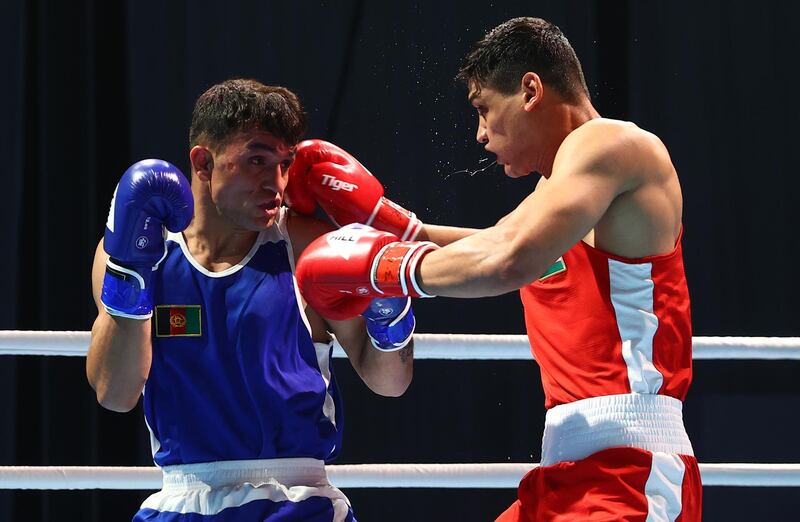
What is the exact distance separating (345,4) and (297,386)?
2768 mm

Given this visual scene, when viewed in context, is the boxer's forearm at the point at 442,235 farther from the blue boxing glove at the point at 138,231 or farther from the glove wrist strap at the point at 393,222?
the blue boxing glove at the point at 138,231

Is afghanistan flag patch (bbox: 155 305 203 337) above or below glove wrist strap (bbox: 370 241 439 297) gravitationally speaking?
below

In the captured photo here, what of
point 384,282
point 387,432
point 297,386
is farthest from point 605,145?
point 387,432

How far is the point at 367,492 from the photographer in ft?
14.3

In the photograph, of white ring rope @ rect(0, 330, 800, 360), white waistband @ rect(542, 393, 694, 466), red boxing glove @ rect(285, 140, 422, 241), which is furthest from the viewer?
white ring rope @ rect(0, 330, 800, 360)

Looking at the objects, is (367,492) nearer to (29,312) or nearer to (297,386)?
(29,312)

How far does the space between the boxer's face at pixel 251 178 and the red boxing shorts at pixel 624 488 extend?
829 millimetres

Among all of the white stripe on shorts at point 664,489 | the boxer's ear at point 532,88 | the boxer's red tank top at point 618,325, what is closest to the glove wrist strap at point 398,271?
the boxer's red tank top at point 618,325

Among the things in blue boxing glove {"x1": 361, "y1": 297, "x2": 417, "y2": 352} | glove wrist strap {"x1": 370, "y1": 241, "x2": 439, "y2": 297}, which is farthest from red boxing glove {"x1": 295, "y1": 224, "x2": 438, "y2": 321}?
blue boxing glove {"x1": 361, "y1": 297, "x2": 417, "y2": 352}

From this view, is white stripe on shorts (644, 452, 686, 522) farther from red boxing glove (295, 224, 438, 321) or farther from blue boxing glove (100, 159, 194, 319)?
blue boxing glove (100, 159, 194, 319)

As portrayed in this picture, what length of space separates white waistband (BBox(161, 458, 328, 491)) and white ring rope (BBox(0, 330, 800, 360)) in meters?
0.73

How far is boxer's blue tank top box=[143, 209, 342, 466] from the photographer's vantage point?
7.17 feet

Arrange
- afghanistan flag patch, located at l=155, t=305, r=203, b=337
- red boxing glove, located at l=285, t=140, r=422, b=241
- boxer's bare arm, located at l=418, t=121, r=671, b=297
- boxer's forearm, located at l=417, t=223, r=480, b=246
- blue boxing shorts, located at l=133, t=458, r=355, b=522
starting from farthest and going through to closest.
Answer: boxer's forearm, located at l=417, t=223, r=480, b=246, red boxing glove, located at l=285, t=140, r=422, b=241, afghanistan flag patch, located at l=155, t=305, r=203, b=337, blue boxing shorts, located at l=133, t=458, r=355, b=522, boxer's bare arm, located at l=418, t=121, r=671, b=297

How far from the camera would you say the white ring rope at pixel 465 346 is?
2.89 meters
